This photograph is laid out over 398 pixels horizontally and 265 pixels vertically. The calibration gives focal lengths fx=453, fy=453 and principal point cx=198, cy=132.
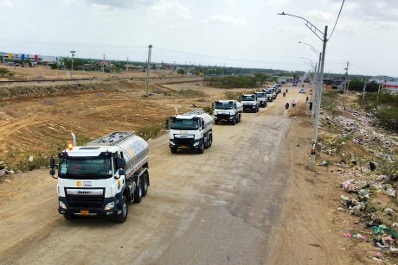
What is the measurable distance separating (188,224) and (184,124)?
522 inches

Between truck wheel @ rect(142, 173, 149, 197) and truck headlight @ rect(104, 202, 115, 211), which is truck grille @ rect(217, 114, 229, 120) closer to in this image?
truck wheel @ rect(142, 173, 149, 197)

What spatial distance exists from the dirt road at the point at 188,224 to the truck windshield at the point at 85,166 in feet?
5.90

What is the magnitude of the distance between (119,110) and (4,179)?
32.0 meters

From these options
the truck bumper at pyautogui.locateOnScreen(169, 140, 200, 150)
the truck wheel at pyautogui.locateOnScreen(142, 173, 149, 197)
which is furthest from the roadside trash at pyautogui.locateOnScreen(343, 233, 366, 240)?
the truck bumper at pyautogui.locateOnScreen(169, 140, 200, 150)

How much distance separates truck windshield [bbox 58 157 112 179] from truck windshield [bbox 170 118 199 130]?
557 inches

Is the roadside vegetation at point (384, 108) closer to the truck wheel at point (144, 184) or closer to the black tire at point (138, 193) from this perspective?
the truck wheel at point (144, 184)

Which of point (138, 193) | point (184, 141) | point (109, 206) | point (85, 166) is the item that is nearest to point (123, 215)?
point (109, 206)

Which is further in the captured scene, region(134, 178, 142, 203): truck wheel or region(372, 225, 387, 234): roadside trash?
region(134, 178, 142, 203): truck wheel

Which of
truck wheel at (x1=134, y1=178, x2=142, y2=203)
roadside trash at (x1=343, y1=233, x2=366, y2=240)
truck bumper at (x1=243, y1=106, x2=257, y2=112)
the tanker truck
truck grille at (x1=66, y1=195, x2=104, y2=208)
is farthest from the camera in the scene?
truck bumper at (x1=243, y1=106, x2=257, y2=112)

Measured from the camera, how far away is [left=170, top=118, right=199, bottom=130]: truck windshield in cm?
2758

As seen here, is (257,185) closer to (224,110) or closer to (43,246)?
(43,246)

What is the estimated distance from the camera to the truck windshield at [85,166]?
44.0 feet

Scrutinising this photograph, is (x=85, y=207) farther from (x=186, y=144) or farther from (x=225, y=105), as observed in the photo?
(x=225, y=105)

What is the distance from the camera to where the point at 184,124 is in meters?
27.7
